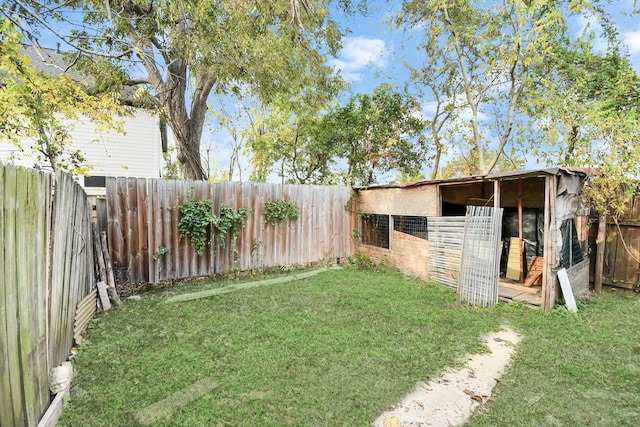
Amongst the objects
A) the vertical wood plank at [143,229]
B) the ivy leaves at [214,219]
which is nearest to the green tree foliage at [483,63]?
the ivy leaves at [214,219]

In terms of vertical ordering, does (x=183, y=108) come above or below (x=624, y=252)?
above

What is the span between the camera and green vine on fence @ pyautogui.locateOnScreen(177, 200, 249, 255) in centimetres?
536

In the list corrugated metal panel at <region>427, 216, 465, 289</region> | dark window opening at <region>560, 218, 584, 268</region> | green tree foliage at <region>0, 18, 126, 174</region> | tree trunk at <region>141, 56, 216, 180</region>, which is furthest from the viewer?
tree trunk at <region>141, 56, 216, 180</region>

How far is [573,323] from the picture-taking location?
3783mm

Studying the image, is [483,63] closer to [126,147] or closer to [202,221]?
[202,221]

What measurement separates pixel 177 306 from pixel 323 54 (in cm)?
713

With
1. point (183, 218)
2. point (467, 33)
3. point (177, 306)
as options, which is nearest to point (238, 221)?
point (183, 218)

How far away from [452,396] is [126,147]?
10.8 m

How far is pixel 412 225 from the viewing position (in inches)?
246

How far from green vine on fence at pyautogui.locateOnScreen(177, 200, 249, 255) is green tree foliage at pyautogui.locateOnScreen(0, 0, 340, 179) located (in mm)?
2210

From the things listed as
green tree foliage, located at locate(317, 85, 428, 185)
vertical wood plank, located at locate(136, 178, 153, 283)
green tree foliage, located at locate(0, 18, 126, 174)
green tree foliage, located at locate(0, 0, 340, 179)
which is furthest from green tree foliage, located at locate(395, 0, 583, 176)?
green tree foliage, located at locate(0, 18, 126, 174)

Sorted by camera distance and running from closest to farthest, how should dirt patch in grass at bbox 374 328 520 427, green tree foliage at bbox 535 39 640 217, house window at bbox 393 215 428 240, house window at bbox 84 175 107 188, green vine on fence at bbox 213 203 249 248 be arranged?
dirt patch in grass at bbox 374 328 520 427 < green tree foliage at bbox 535 39 640 217 < green vine on fence at bbox 213 203 249 248 < house window at bbox 393 215 428 240 < house window at bbox 84 175 107 188

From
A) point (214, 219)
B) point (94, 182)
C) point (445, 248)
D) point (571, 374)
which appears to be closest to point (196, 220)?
point (214, 219)

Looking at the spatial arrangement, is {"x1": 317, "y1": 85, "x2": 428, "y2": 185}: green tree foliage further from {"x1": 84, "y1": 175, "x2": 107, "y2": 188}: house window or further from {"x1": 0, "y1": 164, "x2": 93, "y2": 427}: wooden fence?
{"x1": 0, "y1": 164, "x2": 93, "y2": 427}: wooden fence
